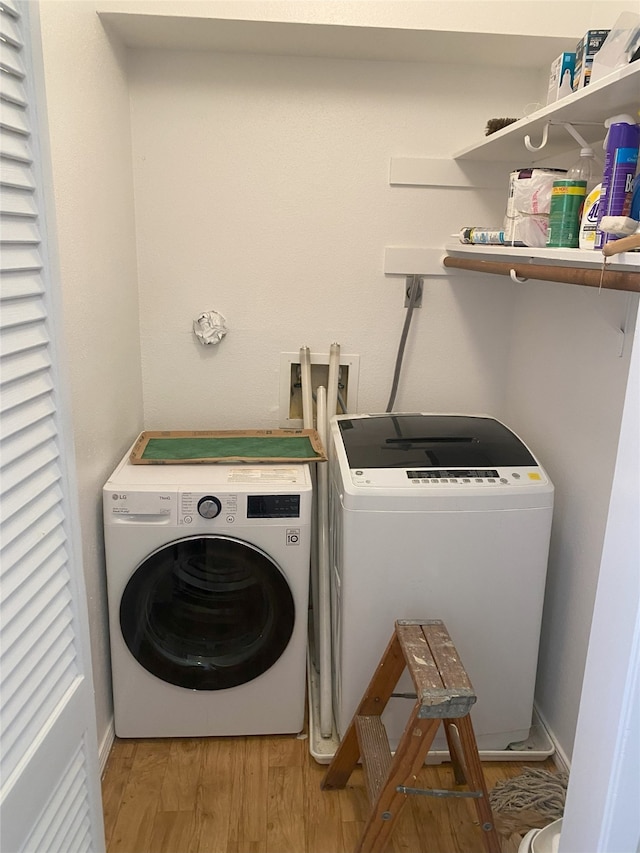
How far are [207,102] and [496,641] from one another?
1919mm

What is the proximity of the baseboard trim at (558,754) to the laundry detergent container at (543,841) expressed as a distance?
19.1 inches

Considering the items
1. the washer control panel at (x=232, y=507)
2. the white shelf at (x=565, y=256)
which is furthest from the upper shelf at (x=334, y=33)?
the washer control panel at (x=232, y=507)

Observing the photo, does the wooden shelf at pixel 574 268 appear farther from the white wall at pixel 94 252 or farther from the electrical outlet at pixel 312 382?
the white wall at pixel 94 252

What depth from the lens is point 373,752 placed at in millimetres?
1698

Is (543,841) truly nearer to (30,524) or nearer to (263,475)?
(263,475)

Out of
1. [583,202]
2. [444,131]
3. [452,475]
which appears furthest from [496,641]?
[444,131]

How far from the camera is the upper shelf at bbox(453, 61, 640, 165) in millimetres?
1205

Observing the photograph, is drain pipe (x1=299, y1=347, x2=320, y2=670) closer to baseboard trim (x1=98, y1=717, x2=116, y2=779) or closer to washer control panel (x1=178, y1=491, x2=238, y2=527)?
washer control panel (x1=178, y1=491, x2=238, y2=527)

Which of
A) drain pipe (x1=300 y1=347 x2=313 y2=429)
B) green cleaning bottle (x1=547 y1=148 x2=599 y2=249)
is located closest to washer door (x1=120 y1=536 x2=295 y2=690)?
drain pipe (x1=300 y1=347 x2=313 y2=429)

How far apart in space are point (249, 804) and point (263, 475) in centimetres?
93

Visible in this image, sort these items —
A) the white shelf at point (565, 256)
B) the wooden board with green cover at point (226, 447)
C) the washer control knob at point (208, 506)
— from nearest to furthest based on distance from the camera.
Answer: the white shelf at point (565, 256) < the washer control knob at point (208, 506) < the wooden board with green cover at point (226, 447)

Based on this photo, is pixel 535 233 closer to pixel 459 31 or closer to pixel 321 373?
pixel 459 31

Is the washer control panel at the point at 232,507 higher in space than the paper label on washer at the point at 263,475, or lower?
lower

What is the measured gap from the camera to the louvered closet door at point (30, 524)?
889 millimetres
